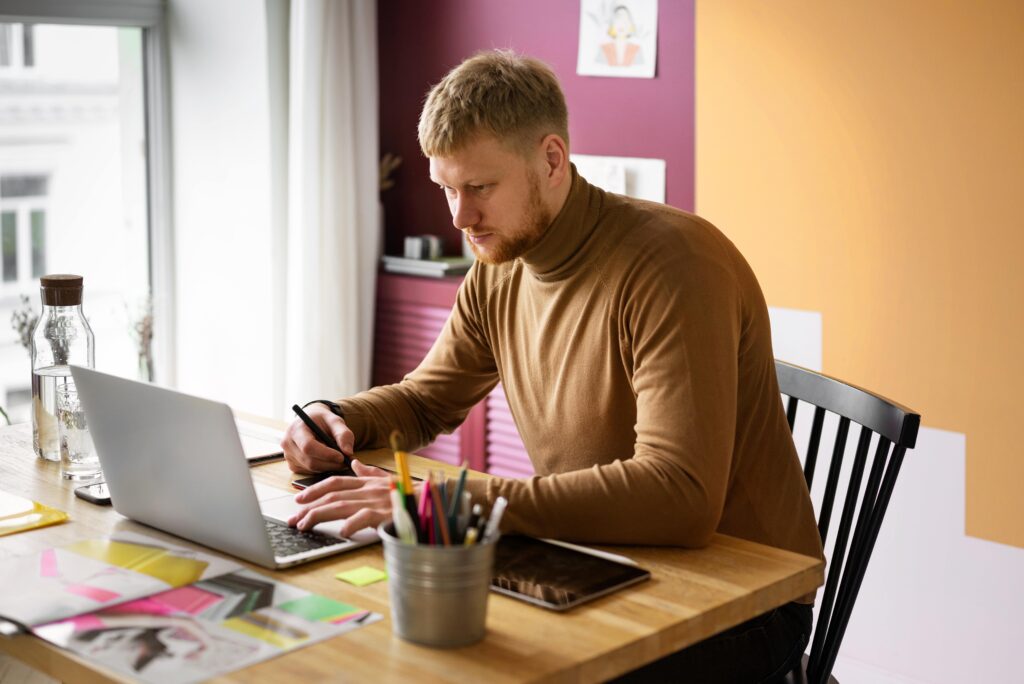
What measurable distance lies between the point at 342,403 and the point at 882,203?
1.30 metres

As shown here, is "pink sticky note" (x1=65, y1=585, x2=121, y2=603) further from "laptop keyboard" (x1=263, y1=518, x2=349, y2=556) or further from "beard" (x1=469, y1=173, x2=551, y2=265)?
"beard" (x1=469, y1=173, x2=551, y2=265)

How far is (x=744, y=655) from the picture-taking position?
156 centimetres

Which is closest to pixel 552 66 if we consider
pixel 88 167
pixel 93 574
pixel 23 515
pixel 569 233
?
pixel 88 167

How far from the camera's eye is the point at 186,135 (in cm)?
377

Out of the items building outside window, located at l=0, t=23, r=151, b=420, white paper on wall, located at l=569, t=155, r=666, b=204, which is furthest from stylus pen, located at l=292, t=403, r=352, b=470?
building outside window, located at l=0, t=23, r=151, b=420

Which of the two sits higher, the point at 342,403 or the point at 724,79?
the point at 724,79

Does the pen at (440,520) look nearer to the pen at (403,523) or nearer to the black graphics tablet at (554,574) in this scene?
the pen at (403,523)

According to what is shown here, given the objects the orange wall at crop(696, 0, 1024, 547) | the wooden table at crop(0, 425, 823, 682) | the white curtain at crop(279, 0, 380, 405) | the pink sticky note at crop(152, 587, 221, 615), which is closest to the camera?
the wooden table at crop(0, 425, 823, 682)

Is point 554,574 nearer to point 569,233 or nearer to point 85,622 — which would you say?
point 85,622

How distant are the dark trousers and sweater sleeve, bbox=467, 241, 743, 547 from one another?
6.0 inches

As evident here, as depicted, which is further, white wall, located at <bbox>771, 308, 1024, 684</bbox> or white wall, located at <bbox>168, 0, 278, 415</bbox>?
white wall, located at <bbox>168, 0, 278, 415</bbox>

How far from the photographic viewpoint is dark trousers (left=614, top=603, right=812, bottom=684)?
4.94 feet

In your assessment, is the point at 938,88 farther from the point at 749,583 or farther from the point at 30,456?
the point at 30,456

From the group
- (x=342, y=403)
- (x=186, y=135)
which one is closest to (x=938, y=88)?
(x=342, y=403)
